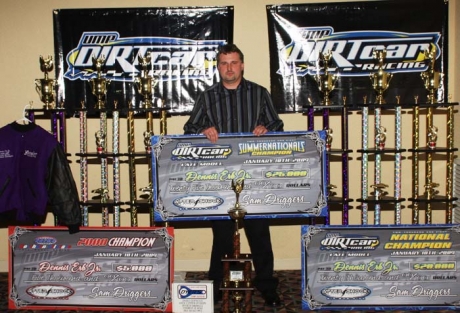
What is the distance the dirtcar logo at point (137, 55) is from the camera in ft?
13.7

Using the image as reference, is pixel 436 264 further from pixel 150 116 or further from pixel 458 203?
pixel 150 116

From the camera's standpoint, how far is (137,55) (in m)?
4.18

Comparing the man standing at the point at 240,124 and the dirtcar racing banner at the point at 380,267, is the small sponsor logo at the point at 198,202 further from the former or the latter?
the dirtcar racing banner at the point at 380,267

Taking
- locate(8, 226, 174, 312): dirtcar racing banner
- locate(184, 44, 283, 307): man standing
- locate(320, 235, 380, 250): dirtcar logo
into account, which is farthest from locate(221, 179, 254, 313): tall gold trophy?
locate(320, 235, 380, 250): dirtcar logo

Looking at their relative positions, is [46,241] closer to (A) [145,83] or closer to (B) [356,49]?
(A) [145,83]

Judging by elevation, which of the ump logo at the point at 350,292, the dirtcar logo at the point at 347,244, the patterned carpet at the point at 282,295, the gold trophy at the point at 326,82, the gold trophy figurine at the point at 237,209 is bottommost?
the patterned carpet at the point at 282,295

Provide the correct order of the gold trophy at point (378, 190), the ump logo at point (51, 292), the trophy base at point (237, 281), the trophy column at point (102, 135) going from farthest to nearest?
the trophy column at point (102, 135), the gold trophy at point (378, 190), the ump logo at point (51, 292), the trophy base at point (237, 281)

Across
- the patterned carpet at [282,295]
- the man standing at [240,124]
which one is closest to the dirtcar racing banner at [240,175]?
the man standing at [240,124]

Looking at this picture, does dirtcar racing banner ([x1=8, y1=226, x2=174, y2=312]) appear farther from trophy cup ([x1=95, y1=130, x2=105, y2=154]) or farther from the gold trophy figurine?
trophy cup ([x1=95, y1=130, x2=105, y2=154])

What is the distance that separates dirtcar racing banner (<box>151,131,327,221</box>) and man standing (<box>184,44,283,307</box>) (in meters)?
0.15

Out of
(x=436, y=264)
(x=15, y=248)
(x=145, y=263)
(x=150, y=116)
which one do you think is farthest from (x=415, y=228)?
(x=15, y=248)

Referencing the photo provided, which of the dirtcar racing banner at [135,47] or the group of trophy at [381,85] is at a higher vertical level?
the dirtcar racing banner at [135,47]

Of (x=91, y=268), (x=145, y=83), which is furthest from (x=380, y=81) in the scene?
(x=91, y=268)

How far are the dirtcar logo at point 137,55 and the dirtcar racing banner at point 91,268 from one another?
1362 millimetres
